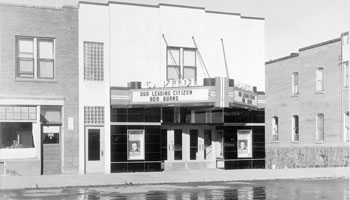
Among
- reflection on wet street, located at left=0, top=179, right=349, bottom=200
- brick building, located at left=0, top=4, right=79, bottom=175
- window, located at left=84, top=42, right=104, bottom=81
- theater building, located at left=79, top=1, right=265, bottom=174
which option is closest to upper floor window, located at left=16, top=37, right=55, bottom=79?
brick building, located at left=0, top=4, right=79, bottom=175

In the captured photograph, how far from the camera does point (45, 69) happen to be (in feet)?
81.3

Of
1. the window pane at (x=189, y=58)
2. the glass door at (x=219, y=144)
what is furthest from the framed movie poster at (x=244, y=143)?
the window pane at (x=189, y=58)

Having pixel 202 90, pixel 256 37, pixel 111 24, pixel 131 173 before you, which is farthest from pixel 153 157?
pixel 256 37

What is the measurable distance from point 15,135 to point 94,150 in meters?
3.67

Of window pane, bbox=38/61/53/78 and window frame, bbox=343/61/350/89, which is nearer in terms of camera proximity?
window pane, bbox=38/61/53/78

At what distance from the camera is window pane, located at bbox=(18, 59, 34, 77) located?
24375mm

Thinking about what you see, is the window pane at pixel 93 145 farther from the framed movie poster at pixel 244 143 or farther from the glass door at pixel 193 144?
the framed movie poster at pixel 244 143

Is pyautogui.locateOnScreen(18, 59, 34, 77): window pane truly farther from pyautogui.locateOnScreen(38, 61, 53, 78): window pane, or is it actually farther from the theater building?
the theater building

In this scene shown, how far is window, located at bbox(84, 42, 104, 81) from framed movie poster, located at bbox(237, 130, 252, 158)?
800 cm

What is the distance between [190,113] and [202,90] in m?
3.67

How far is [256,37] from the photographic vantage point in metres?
28.7

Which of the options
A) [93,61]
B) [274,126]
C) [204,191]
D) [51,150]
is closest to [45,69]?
[93,61]

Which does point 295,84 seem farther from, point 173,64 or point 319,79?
point 173,64

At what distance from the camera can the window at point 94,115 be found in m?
25.3
